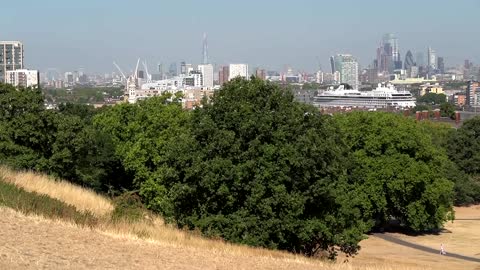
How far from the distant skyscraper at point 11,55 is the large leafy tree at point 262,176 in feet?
489

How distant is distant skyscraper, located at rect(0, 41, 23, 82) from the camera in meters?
168

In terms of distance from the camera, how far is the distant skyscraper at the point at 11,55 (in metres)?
168

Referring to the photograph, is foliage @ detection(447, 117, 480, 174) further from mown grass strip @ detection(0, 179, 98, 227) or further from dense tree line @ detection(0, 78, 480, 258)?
mown grass strip @ detection(0, 179, 98, 227)

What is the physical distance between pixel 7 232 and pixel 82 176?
20.4m

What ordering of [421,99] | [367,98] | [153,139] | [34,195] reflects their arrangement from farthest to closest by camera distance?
[421,99]
[367,98]
[153,139]
[34,195]

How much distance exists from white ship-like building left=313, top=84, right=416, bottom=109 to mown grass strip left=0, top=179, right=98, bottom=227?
15039cm

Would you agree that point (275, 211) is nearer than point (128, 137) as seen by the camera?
Yes

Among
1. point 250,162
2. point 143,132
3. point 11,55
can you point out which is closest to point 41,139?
point 143,132

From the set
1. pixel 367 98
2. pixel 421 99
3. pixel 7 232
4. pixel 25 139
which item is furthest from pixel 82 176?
pixel 421 99

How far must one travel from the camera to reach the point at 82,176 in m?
32.6

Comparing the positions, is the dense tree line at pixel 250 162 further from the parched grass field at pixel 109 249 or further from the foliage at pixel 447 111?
the foliage at pixel 447 111

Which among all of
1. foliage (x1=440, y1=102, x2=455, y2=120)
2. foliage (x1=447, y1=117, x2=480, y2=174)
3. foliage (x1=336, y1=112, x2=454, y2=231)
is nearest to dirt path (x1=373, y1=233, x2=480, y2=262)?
foliage (x1=336, y1=112, x2=454, y2=231)

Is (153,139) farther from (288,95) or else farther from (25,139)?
(288,95)

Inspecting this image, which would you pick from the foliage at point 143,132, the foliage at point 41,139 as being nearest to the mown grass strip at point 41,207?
the foliage at point 41,139
